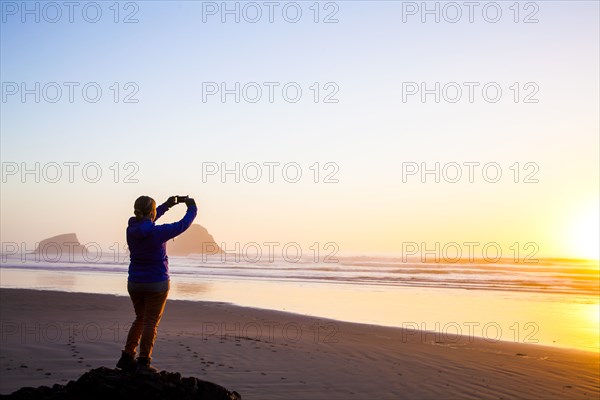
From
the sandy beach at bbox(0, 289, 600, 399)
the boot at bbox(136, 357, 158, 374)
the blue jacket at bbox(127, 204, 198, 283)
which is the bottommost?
the sandy beach at bbox(0, 289, 600, 399)

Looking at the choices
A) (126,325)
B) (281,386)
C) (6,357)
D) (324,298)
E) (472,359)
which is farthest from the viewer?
(324,298)

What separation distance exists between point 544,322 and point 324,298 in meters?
10.6

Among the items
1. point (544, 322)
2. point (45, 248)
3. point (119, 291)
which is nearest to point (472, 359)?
point (544, 322)

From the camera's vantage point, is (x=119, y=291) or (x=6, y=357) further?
(x=119, y=291)

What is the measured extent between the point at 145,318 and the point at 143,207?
1.32 m

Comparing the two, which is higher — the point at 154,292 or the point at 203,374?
the point at 154,292

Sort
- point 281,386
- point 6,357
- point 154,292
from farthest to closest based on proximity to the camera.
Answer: point 6,357
point 281,386
point 154,292

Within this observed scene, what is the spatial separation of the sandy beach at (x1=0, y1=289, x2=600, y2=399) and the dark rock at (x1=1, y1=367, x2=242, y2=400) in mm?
4028

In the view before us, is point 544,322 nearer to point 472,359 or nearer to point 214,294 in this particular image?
point 472,359

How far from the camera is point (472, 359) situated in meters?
13.5

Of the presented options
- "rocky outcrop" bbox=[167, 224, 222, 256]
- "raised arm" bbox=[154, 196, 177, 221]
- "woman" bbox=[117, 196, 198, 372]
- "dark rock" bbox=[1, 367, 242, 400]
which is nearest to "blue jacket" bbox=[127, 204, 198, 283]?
"woman" bbox=[117, 196, 198, 372]

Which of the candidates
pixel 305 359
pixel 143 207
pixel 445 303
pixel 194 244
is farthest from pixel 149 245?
pixel 194 244

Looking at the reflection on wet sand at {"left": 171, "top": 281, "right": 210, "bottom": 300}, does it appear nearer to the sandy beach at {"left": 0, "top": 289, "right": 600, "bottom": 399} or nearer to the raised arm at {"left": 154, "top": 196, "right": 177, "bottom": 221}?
the sandy beach at {"left": 0, "top": 289, "right": 600, "bottom": 399}

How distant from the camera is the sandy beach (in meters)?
10.7
